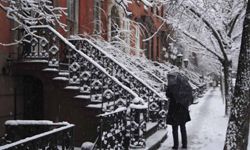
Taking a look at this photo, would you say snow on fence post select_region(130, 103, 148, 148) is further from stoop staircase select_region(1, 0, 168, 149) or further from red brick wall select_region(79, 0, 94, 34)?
red brick wall select_region(79, 0, 94, 34)

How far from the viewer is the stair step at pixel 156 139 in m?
10.6

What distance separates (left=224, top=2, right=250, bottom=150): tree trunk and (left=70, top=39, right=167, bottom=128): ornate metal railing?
5.59 m

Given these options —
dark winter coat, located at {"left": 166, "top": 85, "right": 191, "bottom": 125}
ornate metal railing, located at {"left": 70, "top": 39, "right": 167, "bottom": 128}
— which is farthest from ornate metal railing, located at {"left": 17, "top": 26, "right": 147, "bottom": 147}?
ornate metal railing, located at {"left": 70, "top": 39, "right": 167, "bottom": 128}

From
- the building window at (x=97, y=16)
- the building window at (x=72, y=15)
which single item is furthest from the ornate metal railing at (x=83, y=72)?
the building window at (x=97, y=16)

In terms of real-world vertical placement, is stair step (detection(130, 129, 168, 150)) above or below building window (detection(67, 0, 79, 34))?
below

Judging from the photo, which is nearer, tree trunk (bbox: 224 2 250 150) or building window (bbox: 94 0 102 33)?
tree trunk (bbox: 224 2 250 150)

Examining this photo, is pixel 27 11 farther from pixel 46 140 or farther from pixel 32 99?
pixel 32 99

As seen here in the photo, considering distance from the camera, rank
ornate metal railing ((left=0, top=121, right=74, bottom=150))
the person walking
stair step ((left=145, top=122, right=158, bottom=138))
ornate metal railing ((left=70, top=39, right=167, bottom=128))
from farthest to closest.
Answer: ornate metal railing ((left=70, top=39, right=167, bottom=128)) < stair step ((left=145, top=122, right=158, bottom=138)) < the person walking < ornate metal railing ((left=0, top=121, right=74, bottom=150))

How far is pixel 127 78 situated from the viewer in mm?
14086

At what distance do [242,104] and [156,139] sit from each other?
158 inches

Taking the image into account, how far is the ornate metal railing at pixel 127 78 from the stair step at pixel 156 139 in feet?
3.67

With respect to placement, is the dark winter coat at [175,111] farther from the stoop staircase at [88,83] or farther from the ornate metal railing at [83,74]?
the ornate metal railing at [83,74]

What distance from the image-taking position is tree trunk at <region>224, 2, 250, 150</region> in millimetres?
7938

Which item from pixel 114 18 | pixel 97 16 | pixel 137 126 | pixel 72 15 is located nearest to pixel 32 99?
pixel 137 126
